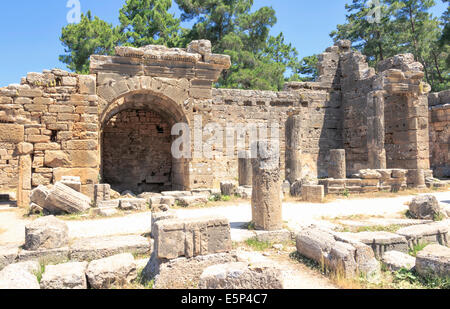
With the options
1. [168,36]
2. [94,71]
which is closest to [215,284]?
[94,71]

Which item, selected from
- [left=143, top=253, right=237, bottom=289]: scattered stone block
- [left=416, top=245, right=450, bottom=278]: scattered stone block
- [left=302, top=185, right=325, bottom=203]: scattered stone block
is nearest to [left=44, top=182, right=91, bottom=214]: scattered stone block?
[left=143, top=253, right=237, bottom=289]: scattered stone block

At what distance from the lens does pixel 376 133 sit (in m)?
13.4

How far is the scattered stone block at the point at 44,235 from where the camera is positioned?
4.48 m

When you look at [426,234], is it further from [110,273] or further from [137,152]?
[137,152]

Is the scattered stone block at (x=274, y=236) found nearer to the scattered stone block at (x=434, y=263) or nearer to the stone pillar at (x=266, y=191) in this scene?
the stone pillar at (x=266, y=191)

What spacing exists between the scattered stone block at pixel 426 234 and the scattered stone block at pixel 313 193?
373cm

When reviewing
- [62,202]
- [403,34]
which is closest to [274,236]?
[62,202]

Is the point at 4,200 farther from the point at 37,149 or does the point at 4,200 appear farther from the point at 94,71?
the point at 94,71

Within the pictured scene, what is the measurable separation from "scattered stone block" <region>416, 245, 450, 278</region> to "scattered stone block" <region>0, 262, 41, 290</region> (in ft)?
13.9

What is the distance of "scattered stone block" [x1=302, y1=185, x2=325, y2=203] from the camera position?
932 cm

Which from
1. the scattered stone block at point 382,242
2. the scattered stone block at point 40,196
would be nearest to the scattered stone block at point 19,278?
the scattered stone block at point 382,242

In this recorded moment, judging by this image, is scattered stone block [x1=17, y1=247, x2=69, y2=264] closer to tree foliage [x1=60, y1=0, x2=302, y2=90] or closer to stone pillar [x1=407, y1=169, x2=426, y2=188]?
stone pillar [x1=407, y1=169, x2=426, y2=188]

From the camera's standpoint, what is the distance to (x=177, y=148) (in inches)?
445

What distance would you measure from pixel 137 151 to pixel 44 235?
9016mm
